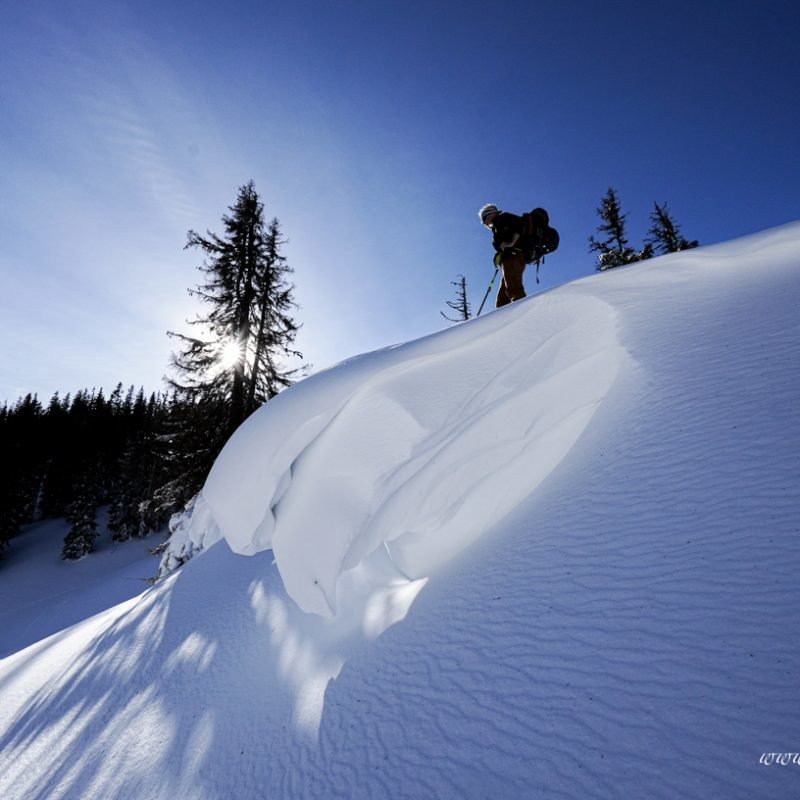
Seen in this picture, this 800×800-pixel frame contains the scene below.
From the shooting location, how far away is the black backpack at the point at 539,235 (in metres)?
5.12

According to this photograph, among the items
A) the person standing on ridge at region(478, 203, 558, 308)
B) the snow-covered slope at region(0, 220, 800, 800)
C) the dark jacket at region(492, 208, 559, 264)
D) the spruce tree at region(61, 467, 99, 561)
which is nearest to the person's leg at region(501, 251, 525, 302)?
the person standing on ridge at region(478, 203, 558, 308)

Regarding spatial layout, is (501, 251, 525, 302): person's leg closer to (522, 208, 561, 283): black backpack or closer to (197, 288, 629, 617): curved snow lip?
(522, 208, 561, 283): black backpack

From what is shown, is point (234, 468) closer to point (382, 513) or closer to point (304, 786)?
point (382, 513)

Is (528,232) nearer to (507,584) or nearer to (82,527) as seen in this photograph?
(507,584)

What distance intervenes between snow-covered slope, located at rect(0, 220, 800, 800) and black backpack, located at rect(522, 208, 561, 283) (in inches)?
92.3

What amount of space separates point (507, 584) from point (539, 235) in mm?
5014

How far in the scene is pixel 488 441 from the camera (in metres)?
2.49

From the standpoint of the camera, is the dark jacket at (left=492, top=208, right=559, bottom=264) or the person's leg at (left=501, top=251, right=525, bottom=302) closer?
the dark jacket at (left=492, top=208, right=559, bottom=264)

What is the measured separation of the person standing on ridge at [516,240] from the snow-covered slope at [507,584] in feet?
7.75

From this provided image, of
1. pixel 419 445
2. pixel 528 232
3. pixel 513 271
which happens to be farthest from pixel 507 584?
pixel 528 232

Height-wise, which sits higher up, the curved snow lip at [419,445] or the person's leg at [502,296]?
the person's leg at [502,296]

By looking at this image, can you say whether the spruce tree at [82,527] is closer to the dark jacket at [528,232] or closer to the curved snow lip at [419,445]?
the curved snow lip at [419,445]

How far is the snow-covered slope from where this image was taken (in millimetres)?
978

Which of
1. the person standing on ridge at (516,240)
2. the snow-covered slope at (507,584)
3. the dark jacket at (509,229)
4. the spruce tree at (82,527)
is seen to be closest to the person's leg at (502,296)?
the person standing on ridge at (516,240)
